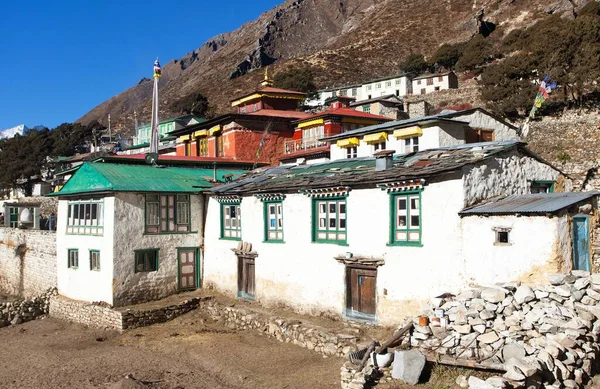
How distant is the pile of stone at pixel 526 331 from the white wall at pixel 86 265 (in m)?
13.8

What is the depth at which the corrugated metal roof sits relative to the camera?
13164 mm

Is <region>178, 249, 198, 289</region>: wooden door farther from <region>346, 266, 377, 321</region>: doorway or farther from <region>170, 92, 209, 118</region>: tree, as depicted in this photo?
<region>170, 92, 209, 118</region>: tree

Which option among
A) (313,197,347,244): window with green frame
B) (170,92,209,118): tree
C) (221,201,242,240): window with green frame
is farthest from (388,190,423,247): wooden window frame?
(170,92,209,118): tree

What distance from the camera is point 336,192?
18.0 metres

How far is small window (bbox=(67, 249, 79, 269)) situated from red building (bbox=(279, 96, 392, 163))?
49.7ft

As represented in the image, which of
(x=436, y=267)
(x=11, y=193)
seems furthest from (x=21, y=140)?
(x=436, y=267)

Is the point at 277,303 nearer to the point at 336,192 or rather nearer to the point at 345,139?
the point at 336,192

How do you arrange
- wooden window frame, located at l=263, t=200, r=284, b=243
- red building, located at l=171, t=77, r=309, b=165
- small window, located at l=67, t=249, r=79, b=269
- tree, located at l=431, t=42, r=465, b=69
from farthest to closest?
tree, located at l=431, t=42, r=465, b=69 → red building, located at l=171, t=77, r=309, b=165 → small window, located at l=67, t=249, r=79, b=269 → wooden window frame, located at l=263, t=200, r=284, b=243

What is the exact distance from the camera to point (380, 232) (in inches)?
655

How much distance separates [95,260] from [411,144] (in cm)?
1577

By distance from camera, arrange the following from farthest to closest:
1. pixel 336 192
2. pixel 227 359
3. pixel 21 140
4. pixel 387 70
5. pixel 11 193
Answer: pixel 387 70 < pixel 21 140 < pixel 11 193 < pixel 336 192 < pixel 227 359

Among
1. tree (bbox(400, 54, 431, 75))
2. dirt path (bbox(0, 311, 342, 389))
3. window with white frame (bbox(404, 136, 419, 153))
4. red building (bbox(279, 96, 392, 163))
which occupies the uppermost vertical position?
tree (bbox(400, 54, 431, 75))

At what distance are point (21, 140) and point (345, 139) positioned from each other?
6264 cm

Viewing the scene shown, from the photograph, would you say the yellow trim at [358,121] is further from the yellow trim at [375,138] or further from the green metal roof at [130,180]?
the green metal roof at [130,180]
